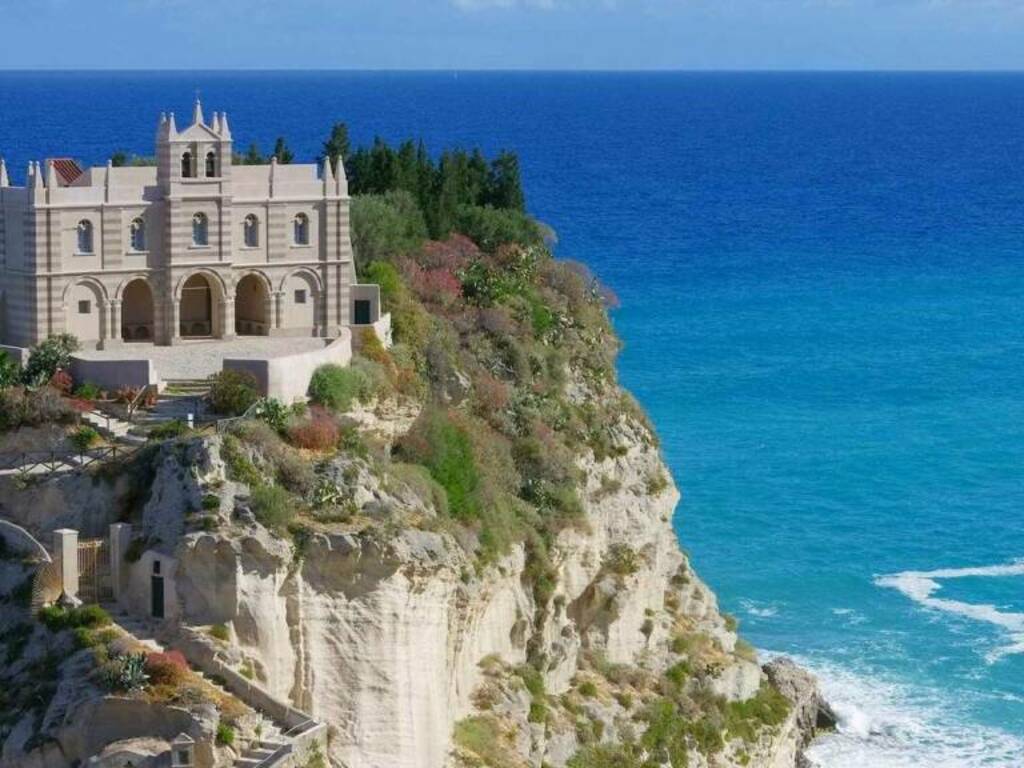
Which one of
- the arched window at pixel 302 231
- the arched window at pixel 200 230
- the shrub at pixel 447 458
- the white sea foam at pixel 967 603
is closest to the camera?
the shrub at pixel 447 458

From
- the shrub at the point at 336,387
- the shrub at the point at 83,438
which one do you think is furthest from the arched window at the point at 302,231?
the shrub at the point at 83,438

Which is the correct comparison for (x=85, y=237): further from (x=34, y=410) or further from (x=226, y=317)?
(x=34, y=410)

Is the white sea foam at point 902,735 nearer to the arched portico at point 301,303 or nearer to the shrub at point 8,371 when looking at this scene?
the arched portico at point 301,303

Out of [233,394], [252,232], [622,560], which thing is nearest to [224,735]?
[233,394]

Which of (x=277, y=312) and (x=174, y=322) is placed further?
(x=277, y=312)

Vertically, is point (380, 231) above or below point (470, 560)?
above

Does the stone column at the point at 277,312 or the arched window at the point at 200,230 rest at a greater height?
the arched window at the point at 200,230

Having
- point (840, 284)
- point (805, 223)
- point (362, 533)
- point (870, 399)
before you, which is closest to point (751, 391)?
point (870, 399)
